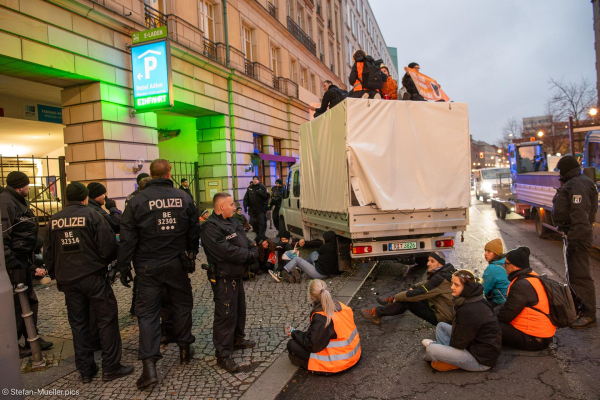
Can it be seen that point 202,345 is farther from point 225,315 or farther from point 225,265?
point 225,265

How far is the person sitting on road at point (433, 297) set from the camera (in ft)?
14.0

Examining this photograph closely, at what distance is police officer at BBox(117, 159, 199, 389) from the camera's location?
142 inches

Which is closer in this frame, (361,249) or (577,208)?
(577,208)

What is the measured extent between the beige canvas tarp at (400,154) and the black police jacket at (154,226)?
10.1 ft

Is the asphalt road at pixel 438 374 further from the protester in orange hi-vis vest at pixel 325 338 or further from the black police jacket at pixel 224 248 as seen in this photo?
the black police jacket at pixel 224 248

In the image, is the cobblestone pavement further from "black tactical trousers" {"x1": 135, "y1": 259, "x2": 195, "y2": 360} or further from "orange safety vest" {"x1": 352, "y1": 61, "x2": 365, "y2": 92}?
"orange safety vest" {"x1": 352, "y1": 61, "x2": 365, "y2": 92}

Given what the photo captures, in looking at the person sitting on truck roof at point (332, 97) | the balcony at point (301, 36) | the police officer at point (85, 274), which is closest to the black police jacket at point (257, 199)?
the person sitting on truck roof at point (332, 97)

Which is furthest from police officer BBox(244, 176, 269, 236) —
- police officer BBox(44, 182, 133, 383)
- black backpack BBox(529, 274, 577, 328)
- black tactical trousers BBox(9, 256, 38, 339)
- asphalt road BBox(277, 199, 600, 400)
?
black backpack BBox(529, 274, 577, 328)

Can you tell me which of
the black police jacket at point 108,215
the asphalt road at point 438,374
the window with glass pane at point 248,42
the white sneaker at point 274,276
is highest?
the window with glass pane at point 248,42

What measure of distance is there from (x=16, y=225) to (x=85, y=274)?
1.42 metres

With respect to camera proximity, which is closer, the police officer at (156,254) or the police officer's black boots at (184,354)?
the police officer at (156,254)

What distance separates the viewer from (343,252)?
22.3ft

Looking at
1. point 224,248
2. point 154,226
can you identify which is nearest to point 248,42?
point 154,226

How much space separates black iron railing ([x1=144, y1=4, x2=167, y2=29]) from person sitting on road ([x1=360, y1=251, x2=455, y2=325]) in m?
10.5
